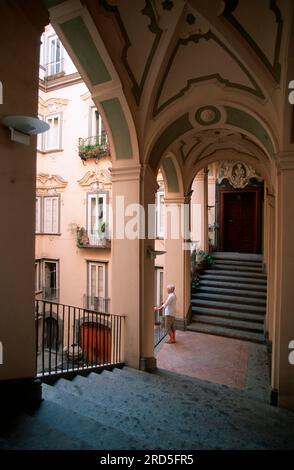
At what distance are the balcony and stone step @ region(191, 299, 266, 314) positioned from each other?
350 centimetres

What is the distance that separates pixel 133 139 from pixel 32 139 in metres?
2.44

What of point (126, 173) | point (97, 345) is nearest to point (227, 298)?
point (97, 345)

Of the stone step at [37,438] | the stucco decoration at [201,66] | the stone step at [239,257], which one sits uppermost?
the stucco decoration at [201,66]

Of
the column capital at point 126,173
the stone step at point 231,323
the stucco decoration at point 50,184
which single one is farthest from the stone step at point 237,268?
the stucco decoration at point 50,184

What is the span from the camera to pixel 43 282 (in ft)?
34.9

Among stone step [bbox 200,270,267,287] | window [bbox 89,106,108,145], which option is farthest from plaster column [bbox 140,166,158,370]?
window [bbox 89,106,108,145]

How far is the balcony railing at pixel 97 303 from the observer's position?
9.58 meters

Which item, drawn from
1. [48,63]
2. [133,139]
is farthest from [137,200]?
[48,63]

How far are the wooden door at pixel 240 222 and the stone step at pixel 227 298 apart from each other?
13.6ft

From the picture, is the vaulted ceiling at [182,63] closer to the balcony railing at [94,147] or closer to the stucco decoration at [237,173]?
the balcony railing at [94,147]

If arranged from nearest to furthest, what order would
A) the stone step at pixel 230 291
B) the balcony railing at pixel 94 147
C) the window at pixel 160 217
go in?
1. the stone step at pixel 230 291
2. the balcony railing at pixel 94 147
3. the window at pixel 160 217

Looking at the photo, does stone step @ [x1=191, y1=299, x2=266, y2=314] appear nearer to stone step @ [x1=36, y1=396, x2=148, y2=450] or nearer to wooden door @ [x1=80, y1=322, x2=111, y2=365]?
wooden door @ [x1=80, y1=322, x2=111, y2=365]

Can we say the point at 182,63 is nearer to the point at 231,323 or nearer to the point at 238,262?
the point at 231,323
